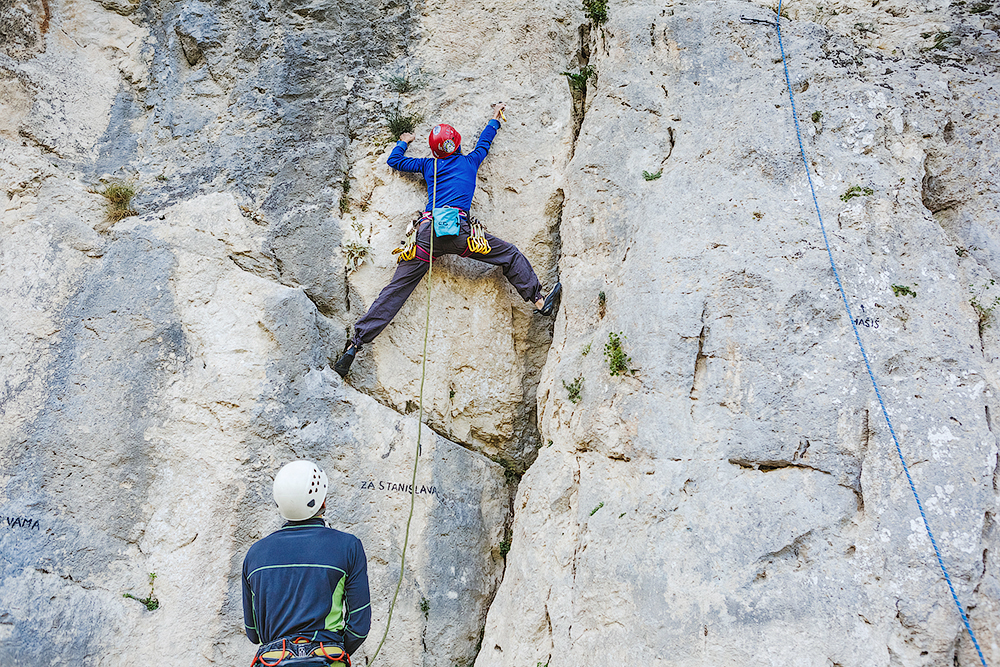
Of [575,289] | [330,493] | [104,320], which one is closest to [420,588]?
[330,493]

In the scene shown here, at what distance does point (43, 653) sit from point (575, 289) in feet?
13.2

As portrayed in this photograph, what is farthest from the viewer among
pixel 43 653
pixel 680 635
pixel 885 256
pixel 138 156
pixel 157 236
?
pixel 138 156

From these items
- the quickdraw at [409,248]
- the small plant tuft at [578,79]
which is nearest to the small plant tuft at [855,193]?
the small plant tuft at [578,79]

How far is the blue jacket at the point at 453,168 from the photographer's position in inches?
216

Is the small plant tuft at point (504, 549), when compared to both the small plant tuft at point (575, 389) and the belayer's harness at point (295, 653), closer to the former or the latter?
the small plant tuft at point (575, 389)

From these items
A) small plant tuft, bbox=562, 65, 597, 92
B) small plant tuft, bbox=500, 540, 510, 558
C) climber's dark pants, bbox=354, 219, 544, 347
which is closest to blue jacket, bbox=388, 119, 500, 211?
climber's dark pants, bbox=354, 219, 544, 347

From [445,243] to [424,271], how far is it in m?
0.31

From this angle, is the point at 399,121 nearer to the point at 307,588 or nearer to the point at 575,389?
the point at 575,389

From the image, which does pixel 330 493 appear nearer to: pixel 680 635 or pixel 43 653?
pixel 43 653

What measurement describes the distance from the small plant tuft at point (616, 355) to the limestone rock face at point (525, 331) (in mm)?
16

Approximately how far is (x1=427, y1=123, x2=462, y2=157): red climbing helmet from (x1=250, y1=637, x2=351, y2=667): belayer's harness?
3.64 metres

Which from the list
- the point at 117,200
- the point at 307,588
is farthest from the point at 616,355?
the point at 117,200

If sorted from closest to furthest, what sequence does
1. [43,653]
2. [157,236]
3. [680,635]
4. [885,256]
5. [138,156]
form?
[680,635] → [43,653] → [885,256] → [157,236] → [138,156]

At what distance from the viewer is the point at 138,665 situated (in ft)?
14.1
